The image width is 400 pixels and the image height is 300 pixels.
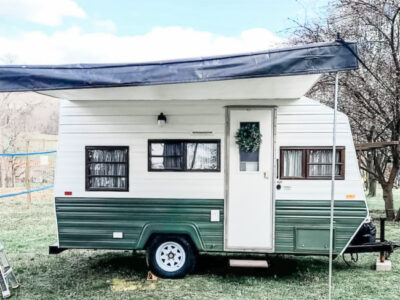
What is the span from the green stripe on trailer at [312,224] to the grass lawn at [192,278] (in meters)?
0.47

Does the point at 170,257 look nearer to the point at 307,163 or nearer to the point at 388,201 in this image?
the point at 307,163

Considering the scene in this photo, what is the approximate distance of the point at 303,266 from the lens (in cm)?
529

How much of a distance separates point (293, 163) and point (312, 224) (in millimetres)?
778

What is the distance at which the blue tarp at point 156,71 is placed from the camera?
3.31 meters

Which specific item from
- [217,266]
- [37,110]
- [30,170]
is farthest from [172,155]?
[37,110]

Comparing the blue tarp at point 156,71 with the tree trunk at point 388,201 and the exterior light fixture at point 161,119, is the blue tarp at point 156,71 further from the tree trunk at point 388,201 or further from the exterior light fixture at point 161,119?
the tree trunk at point 388,201

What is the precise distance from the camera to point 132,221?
4.67 meters

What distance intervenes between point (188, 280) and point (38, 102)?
48.1ft

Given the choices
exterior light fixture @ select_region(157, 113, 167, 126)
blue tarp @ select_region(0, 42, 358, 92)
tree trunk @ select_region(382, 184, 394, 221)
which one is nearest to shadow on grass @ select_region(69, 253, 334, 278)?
exterior light fixture @ select_region(157, 113, 167, 126)

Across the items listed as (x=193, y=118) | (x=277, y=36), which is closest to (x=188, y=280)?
(x=193, y=118)

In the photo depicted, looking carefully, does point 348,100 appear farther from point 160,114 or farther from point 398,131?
point 160,114

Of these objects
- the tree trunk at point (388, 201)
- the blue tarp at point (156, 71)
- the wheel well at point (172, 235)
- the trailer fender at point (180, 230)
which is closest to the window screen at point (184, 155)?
the trailer fender at point (180, 230)

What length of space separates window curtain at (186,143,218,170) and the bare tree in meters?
5.26

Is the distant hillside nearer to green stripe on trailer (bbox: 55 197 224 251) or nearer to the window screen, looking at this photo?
green stripe on trailer (bbox: 55 197 224 251)
